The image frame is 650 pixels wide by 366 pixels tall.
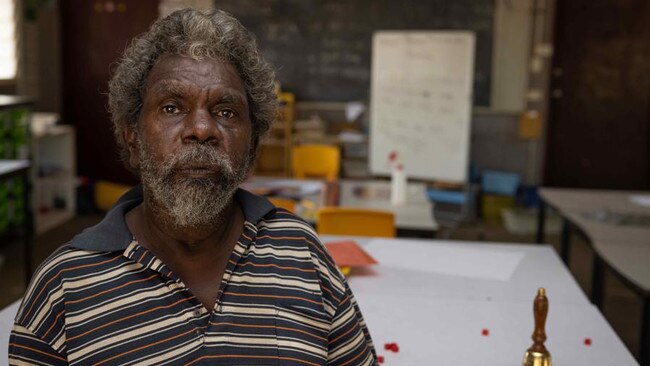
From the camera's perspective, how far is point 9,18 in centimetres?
580

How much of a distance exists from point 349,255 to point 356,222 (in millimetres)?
719

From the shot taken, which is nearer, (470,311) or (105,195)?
(470,311)

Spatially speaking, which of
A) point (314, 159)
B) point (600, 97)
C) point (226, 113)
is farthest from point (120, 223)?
point (600, 97)

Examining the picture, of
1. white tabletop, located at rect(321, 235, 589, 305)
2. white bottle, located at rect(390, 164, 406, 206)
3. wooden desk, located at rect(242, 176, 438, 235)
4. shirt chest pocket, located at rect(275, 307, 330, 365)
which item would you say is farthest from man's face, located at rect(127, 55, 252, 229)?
white bottle, located at rect(390, 164, 406, 206)

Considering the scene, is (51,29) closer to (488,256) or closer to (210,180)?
(488,256)

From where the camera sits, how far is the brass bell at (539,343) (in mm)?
1486

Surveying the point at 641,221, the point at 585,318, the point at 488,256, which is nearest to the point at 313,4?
the point at 641,221

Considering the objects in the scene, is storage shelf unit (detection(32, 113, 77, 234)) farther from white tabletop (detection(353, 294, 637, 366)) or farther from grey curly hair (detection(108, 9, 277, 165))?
grey curly hair (detection(108, 9, 277, 165))

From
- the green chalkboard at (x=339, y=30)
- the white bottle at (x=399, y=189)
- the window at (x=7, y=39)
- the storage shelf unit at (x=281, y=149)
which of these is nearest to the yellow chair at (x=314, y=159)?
the white bottle at (x=399, y=189)

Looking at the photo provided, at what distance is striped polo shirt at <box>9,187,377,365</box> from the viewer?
1167mm

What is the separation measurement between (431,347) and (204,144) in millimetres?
793

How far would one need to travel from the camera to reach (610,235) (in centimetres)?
312

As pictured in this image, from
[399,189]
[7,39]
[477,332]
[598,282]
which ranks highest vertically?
[7,39]

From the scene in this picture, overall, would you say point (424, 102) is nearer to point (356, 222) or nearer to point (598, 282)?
point (598, 282)
